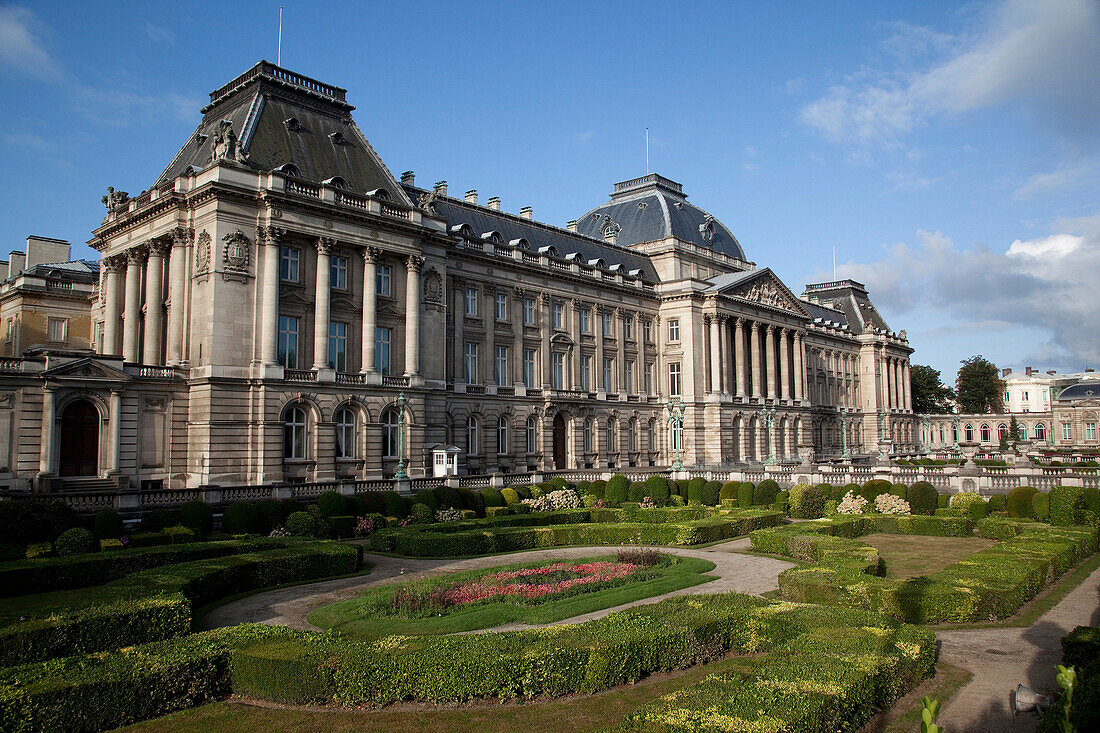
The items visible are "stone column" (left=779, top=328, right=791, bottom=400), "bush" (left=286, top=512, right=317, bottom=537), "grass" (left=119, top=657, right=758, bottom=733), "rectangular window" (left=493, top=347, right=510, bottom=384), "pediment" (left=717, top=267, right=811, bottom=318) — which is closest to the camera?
"grass" (left=119, top=657, right=758, bottom=733)

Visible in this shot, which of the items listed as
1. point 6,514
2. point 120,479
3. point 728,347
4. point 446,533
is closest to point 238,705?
point 446,533

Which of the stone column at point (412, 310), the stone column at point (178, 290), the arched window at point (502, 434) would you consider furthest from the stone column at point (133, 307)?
Result: the arched window at point (502, 434)

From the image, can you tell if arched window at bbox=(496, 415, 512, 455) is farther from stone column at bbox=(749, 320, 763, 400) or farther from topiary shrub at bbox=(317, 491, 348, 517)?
stone column at bbox=(749, 320, 763, 400)

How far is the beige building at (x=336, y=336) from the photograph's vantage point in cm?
3888

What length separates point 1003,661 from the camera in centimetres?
1422

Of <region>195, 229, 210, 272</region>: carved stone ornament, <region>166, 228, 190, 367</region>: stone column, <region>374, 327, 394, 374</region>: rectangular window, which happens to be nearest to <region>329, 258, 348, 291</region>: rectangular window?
<region>374, 327, 394, 374</region>: rectangular window

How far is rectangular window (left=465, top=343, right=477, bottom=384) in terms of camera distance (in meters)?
55.8

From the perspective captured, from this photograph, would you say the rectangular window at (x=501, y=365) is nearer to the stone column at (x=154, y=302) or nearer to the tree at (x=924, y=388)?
the stone column at (x=154, y=302)

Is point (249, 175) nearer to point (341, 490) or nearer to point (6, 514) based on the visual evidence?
point (341, 490)

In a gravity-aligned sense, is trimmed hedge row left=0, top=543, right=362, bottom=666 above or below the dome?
below

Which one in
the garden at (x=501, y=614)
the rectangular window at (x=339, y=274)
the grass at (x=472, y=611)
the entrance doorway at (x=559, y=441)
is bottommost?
the grass at (x=472, y=611)

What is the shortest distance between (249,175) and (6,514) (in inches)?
847

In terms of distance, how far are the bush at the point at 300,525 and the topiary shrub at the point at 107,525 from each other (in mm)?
5813

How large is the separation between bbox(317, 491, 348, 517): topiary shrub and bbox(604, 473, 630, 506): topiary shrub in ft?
46.7
